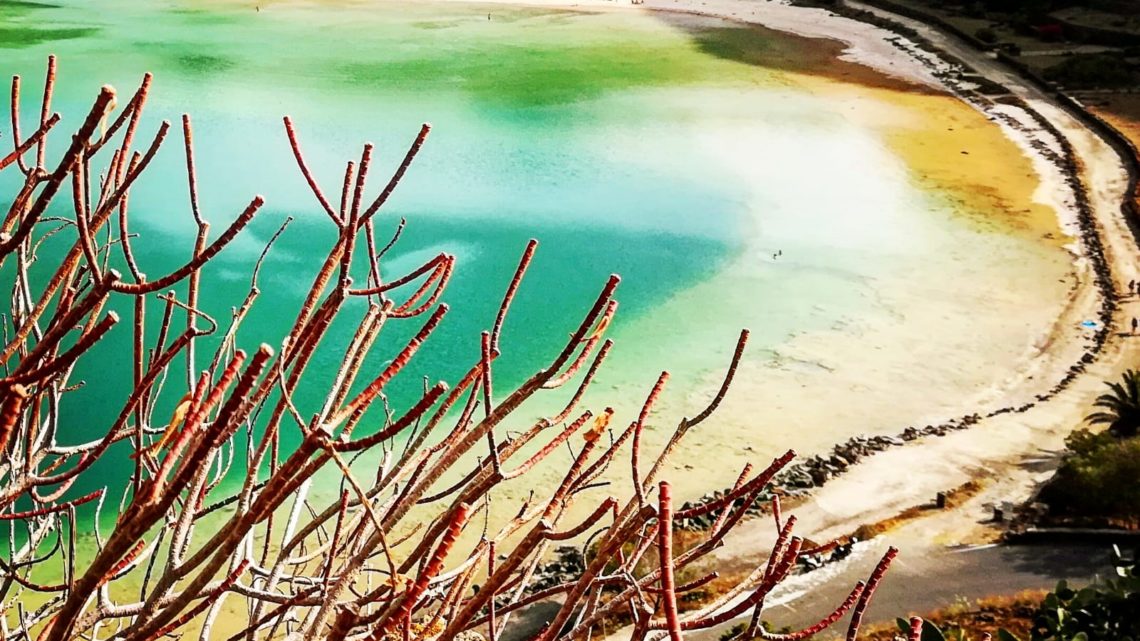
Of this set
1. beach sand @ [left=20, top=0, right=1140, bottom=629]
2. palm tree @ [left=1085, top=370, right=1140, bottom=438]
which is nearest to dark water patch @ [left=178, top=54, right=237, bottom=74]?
beach sand @ [left=20, top=0, right=1140, bottom=629]

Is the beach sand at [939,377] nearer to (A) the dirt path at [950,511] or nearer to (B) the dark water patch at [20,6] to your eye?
(A) the dirt path at [950,511]

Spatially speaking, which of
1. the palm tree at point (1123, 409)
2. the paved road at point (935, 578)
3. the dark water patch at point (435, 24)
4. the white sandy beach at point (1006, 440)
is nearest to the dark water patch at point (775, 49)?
the dark water patch at point (435, 24)

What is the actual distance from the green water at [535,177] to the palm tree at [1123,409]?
11.6 feet

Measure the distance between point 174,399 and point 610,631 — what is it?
5.79m

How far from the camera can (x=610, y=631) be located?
296 inches

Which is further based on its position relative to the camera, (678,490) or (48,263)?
(48,263)

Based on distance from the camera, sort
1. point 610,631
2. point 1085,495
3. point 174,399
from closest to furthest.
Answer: point 610,631
point 1085,495
point 174,399

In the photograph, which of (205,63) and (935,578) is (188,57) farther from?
(935,578)

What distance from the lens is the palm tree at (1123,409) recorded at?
33.8 ft

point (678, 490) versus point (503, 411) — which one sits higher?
point (503, 411)

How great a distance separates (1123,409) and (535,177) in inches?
406

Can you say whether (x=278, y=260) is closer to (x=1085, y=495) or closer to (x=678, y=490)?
(x=678, y=490)

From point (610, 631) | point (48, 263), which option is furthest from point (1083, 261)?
Result: point (48, 263)

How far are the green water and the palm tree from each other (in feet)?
11.6
